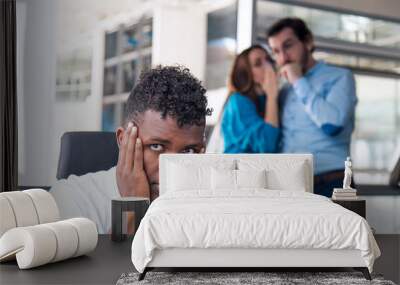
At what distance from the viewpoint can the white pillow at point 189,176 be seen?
5.87m

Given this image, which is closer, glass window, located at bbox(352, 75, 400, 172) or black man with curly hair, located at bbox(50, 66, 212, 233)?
black man with curly hair, located at bbox(50, 66, 212, 233)

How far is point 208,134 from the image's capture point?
22.0 ft

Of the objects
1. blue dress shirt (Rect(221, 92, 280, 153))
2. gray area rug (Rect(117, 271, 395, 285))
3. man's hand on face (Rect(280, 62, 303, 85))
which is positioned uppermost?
man's hand on face (Rect(280, 62, 303, 85))

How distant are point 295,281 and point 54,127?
140 inches

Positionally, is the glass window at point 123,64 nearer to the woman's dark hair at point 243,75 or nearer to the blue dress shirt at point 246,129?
the woman's dark hair at point 243,75

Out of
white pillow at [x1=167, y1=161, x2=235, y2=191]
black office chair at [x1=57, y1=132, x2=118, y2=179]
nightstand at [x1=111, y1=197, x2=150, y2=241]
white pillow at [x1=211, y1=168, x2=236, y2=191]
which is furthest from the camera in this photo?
black office chair at [x1=57, y1=132, x2=118, y2=179]

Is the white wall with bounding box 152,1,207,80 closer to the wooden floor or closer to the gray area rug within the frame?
the wooden floor

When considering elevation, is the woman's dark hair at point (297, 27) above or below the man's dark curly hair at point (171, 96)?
above

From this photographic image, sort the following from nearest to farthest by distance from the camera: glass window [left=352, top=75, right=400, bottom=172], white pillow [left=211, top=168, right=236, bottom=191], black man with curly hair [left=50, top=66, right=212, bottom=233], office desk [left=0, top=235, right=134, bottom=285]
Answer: office desk [left=0, top=235, right=134, bottom=285], white pillow [left=211, top=168, right=236, bottom=191], black man with curly hair [left=50, top=66, right=212, bottom=233], glass window [left=352, top=75, right=400, bottom=172]

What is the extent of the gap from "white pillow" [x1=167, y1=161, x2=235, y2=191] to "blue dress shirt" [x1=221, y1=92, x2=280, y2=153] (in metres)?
0.61

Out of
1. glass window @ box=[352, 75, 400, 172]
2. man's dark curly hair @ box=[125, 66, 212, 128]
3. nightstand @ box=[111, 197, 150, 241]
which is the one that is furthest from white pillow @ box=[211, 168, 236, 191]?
glass window @ box=[352, 75, 400, 172]

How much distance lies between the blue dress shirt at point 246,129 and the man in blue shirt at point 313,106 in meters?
0.17

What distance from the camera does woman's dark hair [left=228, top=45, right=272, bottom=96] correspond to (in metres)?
6.71

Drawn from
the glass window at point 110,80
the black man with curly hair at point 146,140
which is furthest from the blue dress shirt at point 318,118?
the glass window at point 110,80
